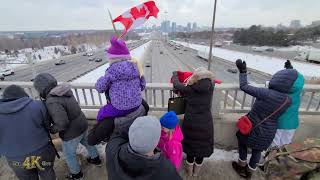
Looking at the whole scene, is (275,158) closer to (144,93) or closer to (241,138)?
(241,138)

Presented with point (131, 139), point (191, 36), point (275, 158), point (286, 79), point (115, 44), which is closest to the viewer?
point (131, 139)

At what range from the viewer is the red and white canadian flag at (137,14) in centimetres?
330

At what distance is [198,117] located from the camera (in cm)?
296

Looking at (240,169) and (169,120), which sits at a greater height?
(169,120)

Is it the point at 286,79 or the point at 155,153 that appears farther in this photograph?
the point at 286,79

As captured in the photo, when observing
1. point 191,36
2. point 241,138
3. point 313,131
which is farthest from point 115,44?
point 191,36

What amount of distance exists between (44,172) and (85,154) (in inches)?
44.3

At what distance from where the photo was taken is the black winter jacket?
9.12 feet

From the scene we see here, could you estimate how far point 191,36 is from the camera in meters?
123

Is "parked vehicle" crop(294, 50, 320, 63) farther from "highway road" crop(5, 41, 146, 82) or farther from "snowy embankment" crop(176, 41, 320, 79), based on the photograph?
"highway road" crop(5, 41, 146, 82)

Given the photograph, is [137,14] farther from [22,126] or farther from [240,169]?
[240,169]

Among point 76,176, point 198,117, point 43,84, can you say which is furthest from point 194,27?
point 43,84

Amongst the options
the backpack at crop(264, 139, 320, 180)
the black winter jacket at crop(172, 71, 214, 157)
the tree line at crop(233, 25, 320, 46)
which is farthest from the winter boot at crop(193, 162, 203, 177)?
the tree line at crop(233, 25, 320, 46)

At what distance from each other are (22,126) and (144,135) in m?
1.66
